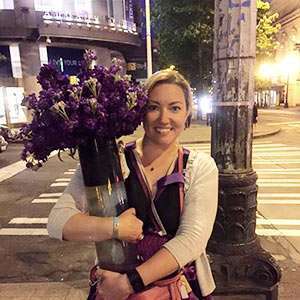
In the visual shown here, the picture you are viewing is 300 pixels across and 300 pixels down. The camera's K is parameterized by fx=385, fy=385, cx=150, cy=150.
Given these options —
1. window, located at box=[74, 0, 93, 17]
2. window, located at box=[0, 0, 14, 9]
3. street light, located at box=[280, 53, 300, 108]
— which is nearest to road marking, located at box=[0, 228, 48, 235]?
window, located at box=[0, 0, 14, 9]

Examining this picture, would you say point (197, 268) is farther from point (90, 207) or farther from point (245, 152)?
point (245, 152)

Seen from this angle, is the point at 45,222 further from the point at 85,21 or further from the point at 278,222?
the point at 85,21

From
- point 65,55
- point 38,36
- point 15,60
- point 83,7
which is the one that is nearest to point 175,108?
point 38,36

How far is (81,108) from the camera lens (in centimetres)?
147

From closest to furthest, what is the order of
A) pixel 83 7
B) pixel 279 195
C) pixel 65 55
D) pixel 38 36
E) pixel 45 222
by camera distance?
pixel 45 222 → pixel 279 195 → pixel 38 36 → pixel 83 7 → pixel 65 55

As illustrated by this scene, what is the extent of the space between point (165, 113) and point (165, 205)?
404 millimetres

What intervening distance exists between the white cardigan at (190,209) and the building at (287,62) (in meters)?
38.1

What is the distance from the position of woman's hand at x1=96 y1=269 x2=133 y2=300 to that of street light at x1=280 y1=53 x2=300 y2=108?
1555 inches

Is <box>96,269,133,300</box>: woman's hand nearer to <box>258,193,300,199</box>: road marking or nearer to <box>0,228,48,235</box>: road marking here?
<box>0,228,48,235</box>: road marking

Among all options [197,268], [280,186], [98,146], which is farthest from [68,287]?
[280,186]

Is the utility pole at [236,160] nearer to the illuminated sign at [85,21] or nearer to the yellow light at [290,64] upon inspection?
the illuminated sign at [85,21]

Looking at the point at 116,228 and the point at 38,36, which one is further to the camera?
the point at 38,36

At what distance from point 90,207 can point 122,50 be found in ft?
126

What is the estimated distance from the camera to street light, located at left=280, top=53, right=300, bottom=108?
124 feet
